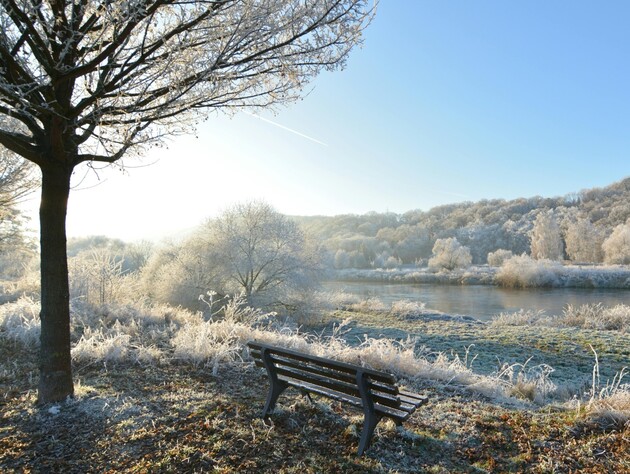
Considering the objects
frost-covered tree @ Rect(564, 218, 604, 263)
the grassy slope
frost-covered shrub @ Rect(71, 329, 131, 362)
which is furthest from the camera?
frost-covered tree @ Rect(564, 218, 604, 263)

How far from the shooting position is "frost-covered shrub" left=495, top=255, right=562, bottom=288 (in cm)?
3366

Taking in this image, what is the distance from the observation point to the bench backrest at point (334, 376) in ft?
10.8

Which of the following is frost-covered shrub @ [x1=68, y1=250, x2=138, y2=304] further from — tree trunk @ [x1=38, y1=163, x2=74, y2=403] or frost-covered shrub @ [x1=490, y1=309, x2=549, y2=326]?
frost-covered shrub @ [x1=490, y1=309, x2=549, y2=326]

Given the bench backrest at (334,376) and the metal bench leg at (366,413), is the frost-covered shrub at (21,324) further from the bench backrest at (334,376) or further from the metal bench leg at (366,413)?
the metal bench leg at (366,413)

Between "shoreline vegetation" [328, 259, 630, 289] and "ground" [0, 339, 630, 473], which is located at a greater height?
"ground" [0, 339, 630, 473]

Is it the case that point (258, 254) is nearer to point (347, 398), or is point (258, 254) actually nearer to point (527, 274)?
point (347, 398)

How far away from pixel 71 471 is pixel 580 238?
57.6 metres

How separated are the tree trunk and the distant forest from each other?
46.2 meters

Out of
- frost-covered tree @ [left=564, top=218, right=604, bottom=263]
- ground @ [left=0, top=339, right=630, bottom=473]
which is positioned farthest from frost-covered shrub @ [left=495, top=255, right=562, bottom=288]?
ground @ [left=0, top=339, right=630, bottom=473]

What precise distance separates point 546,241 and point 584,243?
4.25 meters

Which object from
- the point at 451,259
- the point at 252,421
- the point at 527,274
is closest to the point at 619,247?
the point at 451,259

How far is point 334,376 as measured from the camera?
3.53 m

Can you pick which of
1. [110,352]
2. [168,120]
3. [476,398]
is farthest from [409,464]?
[110,352]

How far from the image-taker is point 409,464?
3.21 meters
